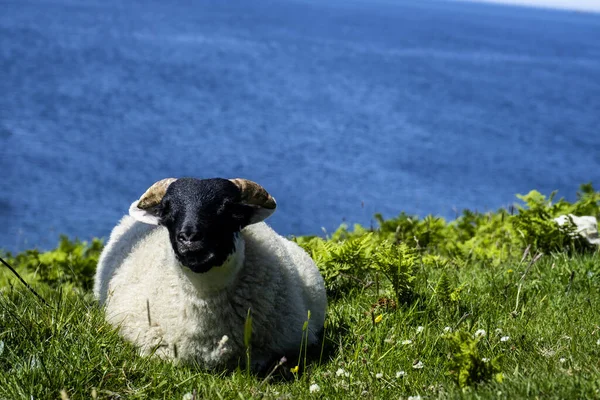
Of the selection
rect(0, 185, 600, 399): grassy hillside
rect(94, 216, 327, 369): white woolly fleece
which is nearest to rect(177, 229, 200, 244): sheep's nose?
rect(94, 216, 327, 369): white woolly fleece

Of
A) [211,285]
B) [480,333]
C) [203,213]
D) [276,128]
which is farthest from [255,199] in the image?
[276,128]

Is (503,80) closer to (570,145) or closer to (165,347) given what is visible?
(570,145)

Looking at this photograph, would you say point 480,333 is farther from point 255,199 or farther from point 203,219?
point 203,219

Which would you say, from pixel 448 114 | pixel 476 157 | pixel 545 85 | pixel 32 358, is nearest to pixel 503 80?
pixel 545 85

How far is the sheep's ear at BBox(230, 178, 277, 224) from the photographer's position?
5.05 metres

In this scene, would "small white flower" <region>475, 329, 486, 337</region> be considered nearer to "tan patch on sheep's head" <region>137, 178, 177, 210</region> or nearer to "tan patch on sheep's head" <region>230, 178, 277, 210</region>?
"tan patch on sheep's head" <region>230, 178, 277, 210</region>

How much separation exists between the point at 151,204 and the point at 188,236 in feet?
2.23

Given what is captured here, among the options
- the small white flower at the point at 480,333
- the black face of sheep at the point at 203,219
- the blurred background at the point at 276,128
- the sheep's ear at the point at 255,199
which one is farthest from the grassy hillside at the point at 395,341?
the blurred background at the point at 276,128

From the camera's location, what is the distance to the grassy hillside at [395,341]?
13.5 feet

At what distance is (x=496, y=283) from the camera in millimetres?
6219

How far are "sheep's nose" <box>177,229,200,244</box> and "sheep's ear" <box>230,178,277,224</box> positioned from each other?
519 mm

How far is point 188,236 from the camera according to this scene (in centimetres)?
463

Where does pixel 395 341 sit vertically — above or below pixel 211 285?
below

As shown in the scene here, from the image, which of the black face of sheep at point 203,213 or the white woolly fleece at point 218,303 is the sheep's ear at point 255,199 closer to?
the black face of sheep at point 203,213
